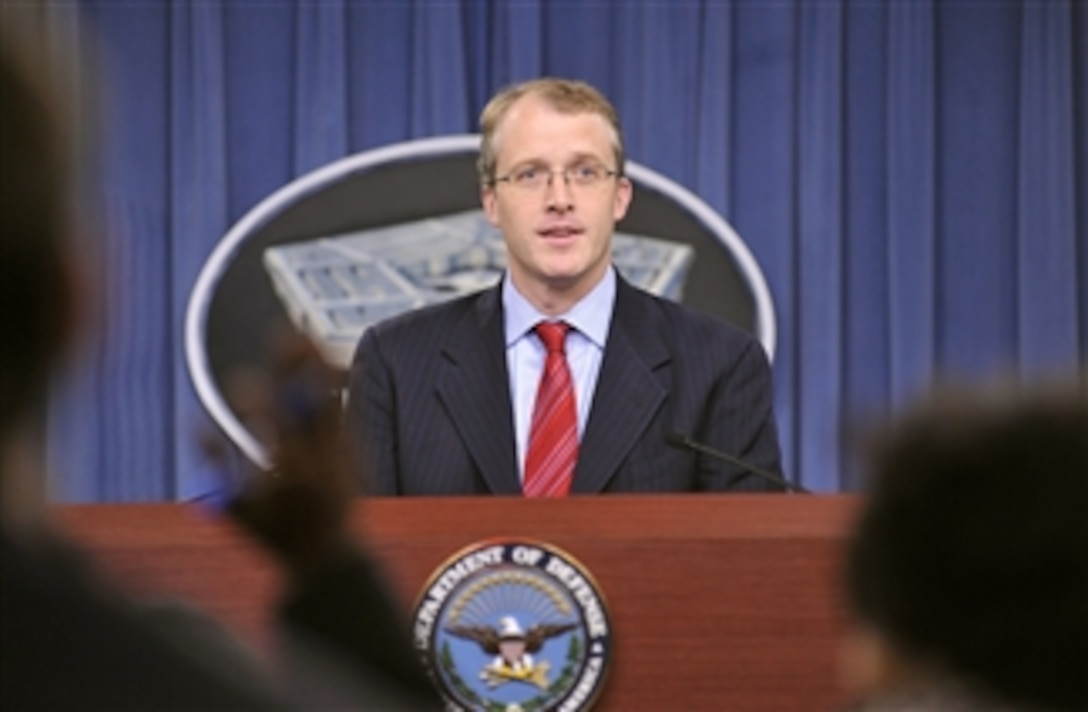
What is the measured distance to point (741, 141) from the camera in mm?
4660

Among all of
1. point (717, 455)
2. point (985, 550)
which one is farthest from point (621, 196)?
point (985, 550)

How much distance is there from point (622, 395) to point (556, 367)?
15 cm

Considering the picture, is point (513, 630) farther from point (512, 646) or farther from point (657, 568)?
point (657, 568)

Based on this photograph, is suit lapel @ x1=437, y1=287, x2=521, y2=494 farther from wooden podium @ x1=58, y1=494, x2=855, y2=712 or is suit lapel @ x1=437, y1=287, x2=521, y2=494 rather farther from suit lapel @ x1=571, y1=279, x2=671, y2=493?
wooden podium @ x1=58, y1=494, x2=855, y2=712

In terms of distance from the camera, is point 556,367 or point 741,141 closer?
point 556,367

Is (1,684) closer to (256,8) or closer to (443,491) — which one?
(443,491)

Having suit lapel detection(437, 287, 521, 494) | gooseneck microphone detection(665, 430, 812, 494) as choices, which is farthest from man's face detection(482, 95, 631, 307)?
gooseneck microphone detection(665, 430, 812, 494)

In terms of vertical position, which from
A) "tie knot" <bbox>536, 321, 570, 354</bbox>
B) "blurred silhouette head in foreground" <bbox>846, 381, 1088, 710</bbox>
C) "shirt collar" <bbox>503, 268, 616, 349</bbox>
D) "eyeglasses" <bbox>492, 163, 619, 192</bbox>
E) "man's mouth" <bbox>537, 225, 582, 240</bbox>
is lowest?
"blurred silhouette head in foreground" <bbox>846, 381, 1088, 710</bbox>

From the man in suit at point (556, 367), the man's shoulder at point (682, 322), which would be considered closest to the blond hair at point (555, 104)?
the man in suit at point (556, 367)

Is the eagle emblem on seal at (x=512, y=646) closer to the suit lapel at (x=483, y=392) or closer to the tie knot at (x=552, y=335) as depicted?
the suit lapel at (x=483, y=392)

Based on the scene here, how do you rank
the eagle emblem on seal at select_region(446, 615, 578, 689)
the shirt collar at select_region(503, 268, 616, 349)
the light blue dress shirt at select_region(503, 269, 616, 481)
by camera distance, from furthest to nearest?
the shirt collar at select_region(503, 268, 616, 349) < the light blue dress shirt at select_region(503, 269, 616, 481) < the eagle emblem on seal at select_region(446, 615, 578, 689)

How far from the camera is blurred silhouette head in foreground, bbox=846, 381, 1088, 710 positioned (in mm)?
767

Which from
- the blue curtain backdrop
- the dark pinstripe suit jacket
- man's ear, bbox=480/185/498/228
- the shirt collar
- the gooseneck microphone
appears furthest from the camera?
the blue curtain backdrop

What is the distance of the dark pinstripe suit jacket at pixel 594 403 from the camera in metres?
2.82
